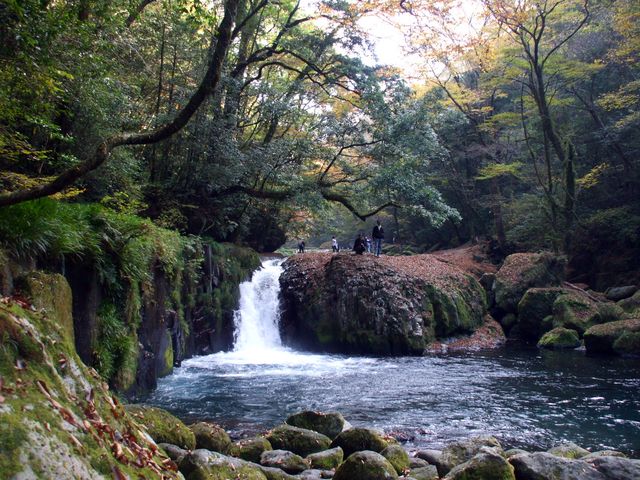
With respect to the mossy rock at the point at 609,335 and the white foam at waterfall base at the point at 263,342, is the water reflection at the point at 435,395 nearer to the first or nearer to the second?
A: the white foam at waterfall base at the point at 263,342

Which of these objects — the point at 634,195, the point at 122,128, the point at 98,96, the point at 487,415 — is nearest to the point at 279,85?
the point at 122,128

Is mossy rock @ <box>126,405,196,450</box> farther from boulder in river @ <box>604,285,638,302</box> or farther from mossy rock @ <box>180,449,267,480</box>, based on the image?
boulder in river @ <box>604,285,638,302</box>

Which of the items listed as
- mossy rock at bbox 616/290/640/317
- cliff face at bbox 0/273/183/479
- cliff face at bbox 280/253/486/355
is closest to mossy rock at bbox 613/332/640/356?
mossy rock at bbox 616/290/640/317

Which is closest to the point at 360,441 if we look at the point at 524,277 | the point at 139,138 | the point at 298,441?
the point at 298,441

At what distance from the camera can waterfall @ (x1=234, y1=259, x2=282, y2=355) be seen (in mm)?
16516

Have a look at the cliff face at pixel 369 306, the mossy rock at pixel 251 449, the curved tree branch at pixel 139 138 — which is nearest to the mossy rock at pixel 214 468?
the mossy rock at pixel 251 449

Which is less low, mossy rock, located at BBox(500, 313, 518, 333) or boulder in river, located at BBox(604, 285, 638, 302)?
boulder in river, located at BBox(604, 285, 638, 302)

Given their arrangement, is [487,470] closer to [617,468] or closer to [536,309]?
[617,468]

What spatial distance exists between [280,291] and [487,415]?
10.3 metres

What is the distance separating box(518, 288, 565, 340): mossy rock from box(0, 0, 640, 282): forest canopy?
4.05m

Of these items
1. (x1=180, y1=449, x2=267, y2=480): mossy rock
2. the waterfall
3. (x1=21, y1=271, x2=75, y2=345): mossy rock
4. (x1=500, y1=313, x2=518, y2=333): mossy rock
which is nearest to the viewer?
(x1=180, y1=449, x2=267, y2=480): mossy rock

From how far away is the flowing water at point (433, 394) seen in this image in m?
8.32

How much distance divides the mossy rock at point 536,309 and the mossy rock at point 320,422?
12.9m

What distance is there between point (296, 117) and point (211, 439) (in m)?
14.0
